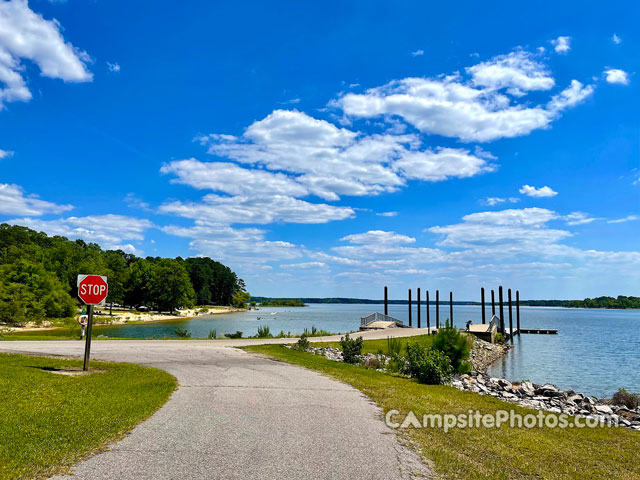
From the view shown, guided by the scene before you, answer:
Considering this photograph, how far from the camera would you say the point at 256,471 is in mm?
6168

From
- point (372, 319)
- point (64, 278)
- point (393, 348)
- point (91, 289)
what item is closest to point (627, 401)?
point (393, 348)

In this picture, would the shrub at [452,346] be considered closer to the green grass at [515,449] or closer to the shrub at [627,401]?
the shrub at [627,401]

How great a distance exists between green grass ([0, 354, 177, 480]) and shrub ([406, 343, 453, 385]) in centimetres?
A: 872

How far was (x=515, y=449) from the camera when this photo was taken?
819cm

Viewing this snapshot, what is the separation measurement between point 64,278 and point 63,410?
102206 mm

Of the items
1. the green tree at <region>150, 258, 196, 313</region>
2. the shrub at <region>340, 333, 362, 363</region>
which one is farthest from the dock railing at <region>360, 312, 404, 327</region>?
the green tree at <region>150, 258, 196, 313</region>

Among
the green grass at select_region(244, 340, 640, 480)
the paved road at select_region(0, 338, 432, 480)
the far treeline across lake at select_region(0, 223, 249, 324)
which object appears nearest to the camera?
the paved road at select_region(0, 338, 432, 480)

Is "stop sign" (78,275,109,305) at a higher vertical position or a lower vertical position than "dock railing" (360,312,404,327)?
higher

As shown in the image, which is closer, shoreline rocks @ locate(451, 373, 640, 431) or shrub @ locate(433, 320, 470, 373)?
shoreline rocks @ locate(451, 373, 640, 431)

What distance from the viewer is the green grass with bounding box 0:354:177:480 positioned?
21.1 ft

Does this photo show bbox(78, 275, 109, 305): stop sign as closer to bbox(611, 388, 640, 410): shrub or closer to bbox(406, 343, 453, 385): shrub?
bbox(406, 343, 453, 385): shrub

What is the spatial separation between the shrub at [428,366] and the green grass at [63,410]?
28.6ft

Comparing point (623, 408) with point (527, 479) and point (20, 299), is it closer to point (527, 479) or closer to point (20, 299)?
point (527, 479)

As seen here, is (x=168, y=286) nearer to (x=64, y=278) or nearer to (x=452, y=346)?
(x=64, y=278)
